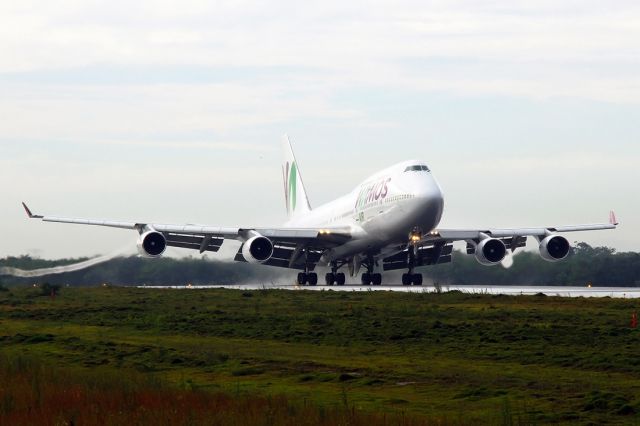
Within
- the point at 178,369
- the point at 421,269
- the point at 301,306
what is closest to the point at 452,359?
the point at 178,369

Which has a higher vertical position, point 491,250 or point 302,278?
point 491,250

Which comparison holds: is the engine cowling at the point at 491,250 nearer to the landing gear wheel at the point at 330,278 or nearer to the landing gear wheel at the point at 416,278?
the landing gear wheel at the point at 416,278

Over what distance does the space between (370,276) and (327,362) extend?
1448 inches

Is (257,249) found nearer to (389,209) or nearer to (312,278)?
(312,278)

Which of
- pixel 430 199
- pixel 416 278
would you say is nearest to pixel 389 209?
pixel 430 199

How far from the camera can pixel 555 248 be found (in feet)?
194

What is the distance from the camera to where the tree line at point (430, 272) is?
205 feet

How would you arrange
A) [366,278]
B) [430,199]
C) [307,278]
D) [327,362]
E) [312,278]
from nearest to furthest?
[327,362] < [430,199] < [366,278] < [312,278] < [307,278]

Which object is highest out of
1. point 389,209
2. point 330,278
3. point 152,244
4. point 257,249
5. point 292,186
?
point 292,186

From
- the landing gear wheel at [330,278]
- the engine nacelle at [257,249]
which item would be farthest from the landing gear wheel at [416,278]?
the engine nacelle at [257,249]

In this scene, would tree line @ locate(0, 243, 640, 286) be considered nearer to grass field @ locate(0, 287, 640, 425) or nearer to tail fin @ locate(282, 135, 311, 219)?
tail fin @ locate(282, 135, 311, 219)

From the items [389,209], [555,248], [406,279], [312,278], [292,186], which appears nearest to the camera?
[389,209]

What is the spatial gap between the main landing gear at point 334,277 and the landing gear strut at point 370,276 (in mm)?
1572

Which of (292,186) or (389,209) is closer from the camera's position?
(389,209)
